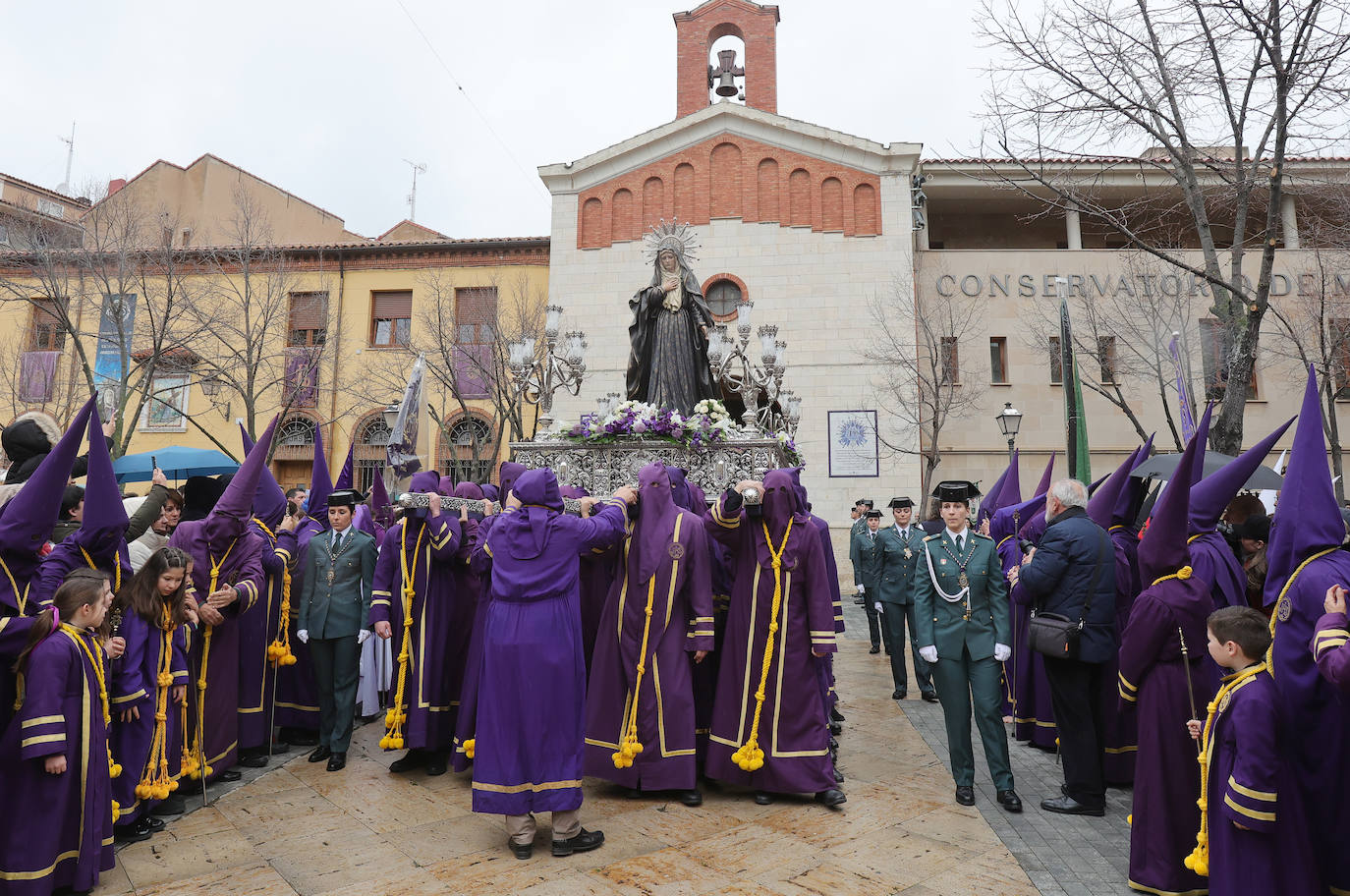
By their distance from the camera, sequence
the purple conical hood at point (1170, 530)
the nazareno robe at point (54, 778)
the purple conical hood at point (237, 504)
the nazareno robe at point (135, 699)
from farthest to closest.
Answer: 1. the purple conical hood at point (237, 504)
2. the nazareno robe at point (135, 699)
3. the purple conical hood at point (1170, 530)
4. the nazareno robe at point (54, 778)

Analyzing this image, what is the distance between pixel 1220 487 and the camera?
471 cm

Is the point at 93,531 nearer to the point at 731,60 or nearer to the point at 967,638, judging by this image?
the point at 967,638

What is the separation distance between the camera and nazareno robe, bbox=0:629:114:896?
3.85 metres

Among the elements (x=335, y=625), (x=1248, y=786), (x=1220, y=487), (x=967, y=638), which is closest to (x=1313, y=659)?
(x=1248, y=786)

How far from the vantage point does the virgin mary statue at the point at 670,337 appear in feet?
28.8

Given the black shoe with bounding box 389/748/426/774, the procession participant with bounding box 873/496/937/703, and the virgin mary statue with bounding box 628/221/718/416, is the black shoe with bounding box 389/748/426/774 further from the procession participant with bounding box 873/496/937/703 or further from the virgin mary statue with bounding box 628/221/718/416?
the procession participant with bounding box 873/496/937/703

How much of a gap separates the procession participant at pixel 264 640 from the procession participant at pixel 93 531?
1.84 meters

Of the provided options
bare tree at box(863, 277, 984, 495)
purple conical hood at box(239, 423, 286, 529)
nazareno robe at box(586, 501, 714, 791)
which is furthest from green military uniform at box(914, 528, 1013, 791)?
bare tree at box(863, 277, 984, 495)

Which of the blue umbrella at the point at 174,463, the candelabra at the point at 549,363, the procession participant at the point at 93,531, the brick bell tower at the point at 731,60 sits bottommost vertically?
the procession participant at the point at 93,531

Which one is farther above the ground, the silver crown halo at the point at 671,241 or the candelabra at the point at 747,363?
the silver crown halo at the point at 671,241

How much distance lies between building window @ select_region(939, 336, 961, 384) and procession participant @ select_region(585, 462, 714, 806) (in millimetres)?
15670

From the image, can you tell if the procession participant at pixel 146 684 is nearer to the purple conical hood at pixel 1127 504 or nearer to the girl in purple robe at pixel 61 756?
the girl in purple robe at pixel 61 756

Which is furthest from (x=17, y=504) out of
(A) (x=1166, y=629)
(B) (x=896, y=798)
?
(A) (x=1166, y=629)

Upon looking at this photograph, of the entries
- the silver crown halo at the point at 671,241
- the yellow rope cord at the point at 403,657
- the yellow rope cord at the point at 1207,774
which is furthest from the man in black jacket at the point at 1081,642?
the silver crown halo at the point at 671,241
